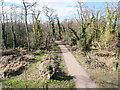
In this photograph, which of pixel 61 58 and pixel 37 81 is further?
pixel 61 58

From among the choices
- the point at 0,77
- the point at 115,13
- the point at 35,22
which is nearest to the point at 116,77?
the point at 0,77

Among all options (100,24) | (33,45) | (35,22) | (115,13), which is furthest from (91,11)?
(33,45)

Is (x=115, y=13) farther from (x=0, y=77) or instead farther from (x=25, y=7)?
(x=0, y=77)

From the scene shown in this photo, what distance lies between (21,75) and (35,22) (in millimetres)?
17003

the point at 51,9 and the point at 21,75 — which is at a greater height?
the point at 51,9

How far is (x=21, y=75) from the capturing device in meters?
9.70

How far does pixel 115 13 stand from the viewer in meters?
19.5

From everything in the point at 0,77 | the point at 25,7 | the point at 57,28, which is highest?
the point at 25,7

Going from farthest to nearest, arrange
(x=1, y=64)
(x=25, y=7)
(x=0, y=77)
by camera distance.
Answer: (x=25, y=7) → (x=1, y=64) → (x=0, y=77)

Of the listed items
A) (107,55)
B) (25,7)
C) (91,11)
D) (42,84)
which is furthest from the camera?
Answer: (91,11)

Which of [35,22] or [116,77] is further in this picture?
[35,22]

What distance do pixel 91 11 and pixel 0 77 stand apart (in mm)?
19948

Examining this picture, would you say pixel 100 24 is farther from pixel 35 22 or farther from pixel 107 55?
pixel 35 22

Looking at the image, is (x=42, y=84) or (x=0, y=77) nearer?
(x=42, y=84)
